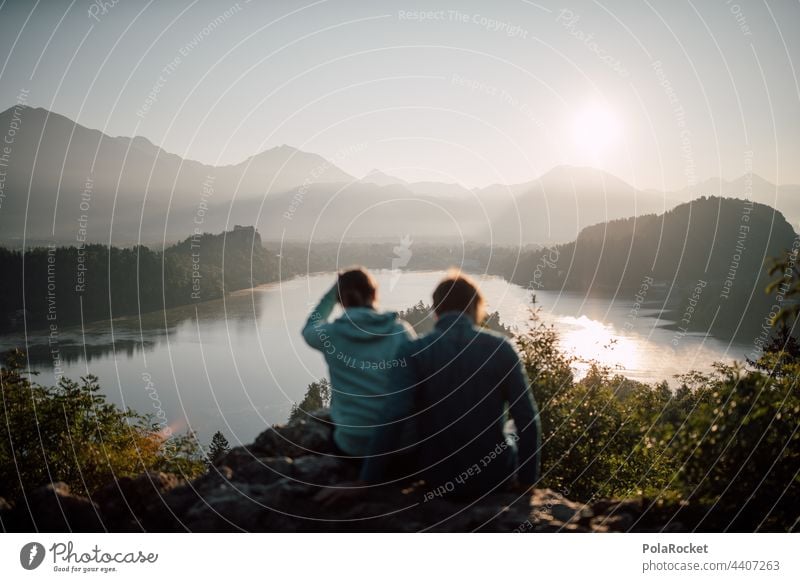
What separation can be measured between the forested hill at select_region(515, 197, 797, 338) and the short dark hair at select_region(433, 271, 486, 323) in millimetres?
55356

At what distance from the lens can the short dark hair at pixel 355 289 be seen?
3.41 m

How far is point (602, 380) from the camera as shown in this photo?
1407cm

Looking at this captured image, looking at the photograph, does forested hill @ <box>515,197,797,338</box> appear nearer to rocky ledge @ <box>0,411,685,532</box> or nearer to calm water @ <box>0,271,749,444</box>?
calm water @ <box>0,271,749,444</box>

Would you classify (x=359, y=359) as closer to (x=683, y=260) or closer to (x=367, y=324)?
(x=367, y=324)

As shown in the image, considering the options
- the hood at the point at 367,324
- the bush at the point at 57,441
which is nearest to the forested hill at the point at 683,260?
the bush at the point at 57,441

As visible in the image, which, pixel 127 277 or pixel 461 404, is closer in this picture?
pixel 461 404

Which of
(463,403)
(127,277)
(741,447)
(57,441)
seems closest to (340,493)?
(463,403)

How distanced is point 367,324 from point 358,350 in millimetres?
181

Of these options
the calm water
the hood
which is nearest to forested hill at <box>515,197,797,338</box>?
the calm water
